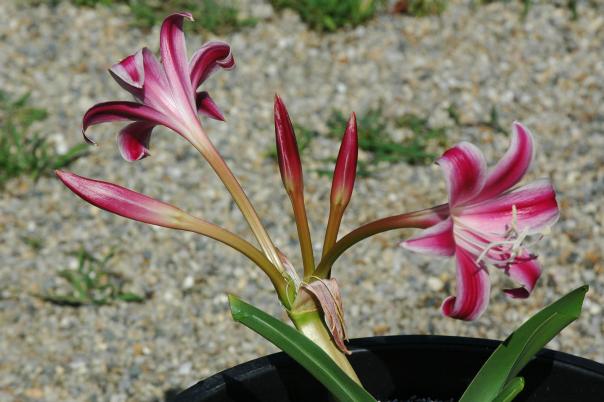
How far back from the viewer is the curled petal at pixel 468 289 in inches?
49.1

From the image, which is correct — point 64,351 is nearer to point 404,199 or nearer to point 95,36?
point 404,199

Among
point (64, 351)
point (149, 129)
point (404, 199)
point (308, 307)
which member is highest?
point (149, 129)

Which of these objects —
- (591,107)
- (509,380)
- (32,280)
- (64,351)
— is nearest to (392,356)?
(509,380)

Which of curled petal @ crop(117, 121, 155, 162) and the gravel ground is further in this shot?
the gravel ground

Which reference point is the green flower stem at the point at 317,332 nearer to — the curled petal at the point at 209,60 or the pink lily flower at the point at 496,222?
the pink lily flower at the point at 496,222

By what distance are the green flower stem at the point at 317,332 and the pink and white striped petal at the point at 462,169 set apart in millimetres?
254

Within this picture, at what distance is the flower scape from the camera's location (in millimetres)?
1222

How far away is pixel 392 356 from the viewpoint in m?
1.63

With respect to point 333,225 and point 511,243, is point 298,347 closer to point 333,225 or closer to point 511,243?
point 333,225

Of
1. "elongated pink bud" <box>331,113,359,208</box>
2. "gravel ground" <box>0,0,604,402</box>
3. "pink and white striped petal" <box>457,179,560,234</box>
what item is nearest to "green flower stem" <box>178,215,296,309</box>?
"elongated pink bud" <box>331,113,359,208</box>

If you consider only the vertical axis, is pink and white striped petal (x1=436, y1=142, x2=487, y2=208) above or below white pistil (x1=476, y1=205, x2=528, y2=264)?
above

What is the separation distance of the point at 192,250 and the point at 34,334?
54 centimetres

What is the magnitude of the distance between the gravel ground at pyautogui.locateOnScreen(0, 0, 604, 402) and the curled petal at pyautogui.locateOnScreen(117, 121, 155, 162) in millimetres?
1231

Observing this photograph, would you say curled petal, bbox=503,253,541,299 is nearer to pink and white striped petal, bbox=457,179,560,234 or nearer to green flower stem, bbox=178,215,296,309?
pink and white striped petal, bbox=457,179,560,234
